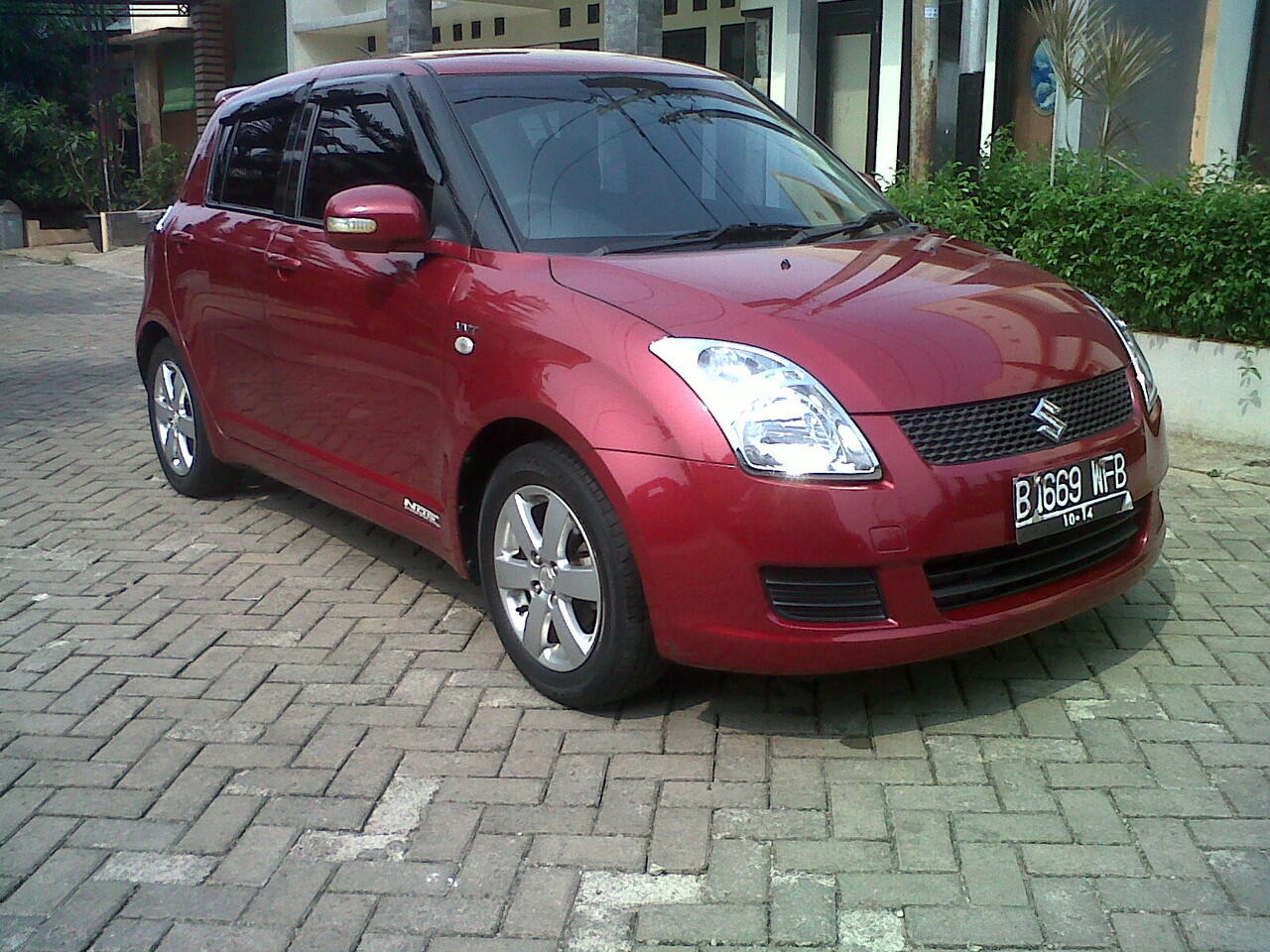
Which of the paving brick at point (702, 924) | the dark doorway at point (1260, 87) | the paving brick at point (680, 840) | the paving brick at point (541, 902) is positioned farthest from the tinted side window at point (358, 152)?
the dark doorway at point (1260, 87)

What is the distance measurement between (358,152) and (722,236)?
1.38 m

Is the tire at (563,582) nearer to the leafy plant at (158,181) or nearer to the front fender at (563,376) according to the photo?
the front fender at (563,376)

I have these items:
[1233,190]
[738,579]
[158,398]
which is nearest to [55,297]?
[158,398]

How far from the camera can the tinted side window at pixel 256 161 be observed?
17.4 ft

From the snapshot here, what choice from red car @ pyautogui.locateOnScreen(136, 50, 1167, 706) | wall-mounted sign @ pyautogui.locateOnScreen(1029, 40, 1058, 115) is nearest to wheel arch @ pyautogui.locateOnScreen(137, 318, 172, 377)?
red car @ pyautogui.locateOnScreen(136, 50, 1167, 706)

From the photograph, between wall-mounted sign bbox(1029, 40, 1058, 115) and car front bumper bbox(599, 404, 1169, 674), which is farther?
wall-mounted sign bbox(1029, 40, 1058, 115)

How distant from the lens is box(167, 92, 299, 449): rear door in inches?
207

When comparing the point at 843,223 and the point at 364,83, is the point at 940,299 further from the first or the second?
the point at 364,83

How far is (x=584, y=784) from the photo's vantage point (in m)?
3.52

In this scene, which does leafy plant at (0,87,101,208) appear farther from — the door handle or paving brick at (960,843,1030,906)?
paving brick at (960,843,1030,906)

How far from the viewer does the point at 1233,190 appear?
6664 millimetres

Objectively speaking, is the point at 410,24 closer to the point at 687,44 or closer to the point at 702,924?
the point at 687,44

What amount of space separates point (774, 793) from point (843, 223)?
2065 millimetres

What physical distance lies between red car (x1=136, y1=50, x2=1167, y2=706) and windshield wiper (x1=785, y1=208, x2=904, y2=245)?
0.5 inches
